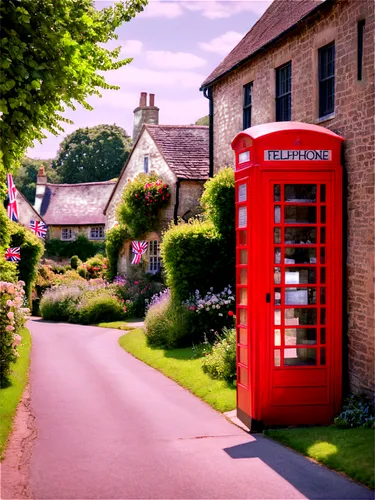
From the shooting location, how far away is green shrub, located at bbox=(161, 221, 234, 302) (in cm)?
2008

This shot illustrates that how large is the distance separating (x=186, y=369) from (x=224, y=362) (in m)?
1.68

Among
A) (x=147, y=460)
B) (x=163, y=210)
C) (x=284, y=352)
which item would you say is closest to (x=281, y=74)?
(x=284, y=352)

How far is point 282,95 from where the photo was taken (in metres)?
15.9

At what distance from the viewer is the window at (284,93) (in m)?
15.5

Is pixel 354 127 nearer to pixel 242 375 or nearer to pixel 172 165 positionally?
pixel 242 375

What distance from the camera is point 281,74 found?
16.2 metres

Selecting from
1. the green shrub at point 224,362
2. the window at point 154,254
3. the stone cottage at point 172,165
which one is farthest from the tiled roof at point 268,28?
the window at point 154,254

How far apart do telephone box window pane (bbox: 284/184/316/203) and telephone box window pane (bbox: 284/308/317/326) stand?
1651mm

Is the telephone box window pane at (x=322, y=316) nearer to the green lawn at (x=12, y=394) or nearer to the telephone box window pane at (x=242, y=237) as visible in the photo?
the telephone box window pane at (x=242, y=237)

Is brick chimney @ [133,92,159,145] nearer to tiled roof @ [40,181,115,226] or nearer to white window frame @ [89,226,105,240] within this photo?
tiled roof @ [40,181,115,226]

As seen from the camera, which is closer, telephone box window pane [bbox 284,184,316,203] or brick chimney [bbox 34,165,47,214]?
telephone box window pane [bbox 284,184,316,203]

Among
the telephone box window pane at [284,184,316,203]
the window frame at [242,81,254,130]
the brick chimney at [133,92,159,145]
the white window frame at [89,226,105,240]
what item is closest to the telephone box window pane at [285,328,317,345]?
the telephone box window pane at [284,184,316,203]

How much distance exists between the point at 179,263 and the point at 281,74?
6360 mm

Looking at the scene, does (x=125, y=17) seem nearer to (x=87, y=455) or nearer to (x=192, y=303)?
(x=87, y=455)
